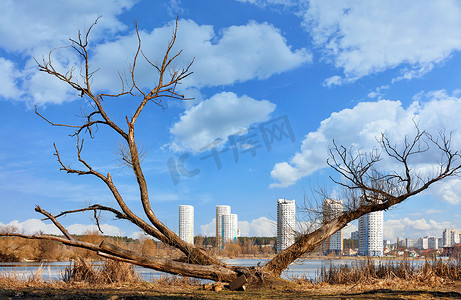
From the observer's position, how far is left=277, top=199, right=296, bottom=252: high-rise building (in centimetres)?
1201

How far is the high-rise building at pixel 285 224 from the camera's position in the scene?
12008 millimetres

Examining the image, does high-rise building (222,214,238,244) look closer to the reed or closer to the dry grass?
the reed

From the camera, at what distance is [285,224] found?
12148 mm

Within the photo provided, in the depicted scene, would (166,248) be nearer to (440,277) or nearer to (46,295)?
(46,295)

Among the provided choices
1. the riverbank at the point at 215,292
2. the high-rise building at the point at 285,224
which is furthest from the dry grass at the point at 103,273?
the high-rise building at the point at 285,224

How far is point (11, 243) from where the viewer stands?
39.2 m

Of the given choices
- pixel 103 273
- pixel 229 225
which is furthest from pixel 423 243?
pixel 103 273

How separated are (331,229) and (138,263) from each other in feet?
16.5

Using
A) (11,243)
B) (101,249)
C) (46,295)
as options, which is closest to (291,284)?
(101,249)

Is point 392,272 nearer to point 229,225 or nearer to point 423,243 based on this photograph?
point 229,225

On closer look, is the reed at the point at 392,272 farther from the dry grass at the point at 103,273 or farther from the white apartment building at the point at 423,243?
the white apartment building at the point at 423,243

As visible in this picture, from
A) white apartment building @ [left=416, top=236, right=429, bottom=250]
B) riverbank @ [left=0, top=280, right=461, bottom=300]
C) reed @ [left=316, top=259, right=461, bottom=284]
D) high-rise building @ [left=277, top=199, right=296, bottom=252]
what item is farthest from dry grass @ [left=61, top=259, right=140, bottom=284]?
white apartment building @ [left=416, top=236, right=429, bottom=250]

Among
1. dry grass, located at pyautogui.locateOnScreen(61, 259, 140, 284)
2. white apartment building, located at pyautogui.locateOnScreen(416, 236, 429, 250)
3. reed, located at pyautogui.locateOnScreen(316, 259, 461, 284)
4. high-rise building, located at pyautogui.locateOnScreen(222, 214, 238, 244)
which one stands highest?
dry grass, located at pyautogui.locateOnScreen(61, 259, 140, 284)

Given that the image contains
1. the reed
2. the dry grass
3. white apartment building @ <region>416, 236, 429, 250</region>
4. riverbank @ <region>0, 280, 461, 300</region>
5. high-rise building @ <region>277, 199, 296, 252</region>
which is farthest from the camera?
white apartment building @ <region>416, 236, 429, 250</region>
